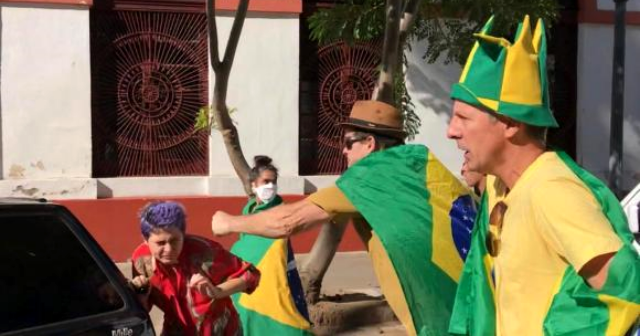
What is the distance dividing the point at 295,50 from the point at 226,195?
1.93 m

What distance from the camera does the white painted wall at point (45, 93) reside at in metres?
9.12

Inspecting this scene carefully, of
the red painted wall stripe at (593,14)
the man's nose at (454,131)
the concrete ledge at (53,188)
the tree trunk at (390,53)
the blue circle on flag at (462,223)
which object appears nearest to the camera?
the man's nose at (454,131)

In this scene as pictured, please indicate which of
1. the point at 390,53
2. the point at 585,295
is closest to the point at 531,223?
the point at 585,295

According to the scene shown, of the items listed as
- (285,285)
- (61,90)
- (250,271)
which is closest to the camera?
(250,271)

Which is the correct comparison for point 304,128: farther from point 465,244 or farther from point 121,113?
point 465,244

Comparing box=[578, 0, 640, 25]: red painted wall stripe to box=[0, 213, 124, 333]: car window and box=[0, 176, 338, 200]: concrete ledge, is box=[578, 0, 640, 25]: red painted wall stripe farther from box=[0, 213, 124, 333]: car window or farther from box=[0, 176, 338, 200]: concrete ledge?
box=[0, 213, 124, 333]: car window

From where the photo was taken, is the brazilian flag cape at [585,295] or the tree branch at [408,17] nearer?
the brazilian flag cape at [585,295]

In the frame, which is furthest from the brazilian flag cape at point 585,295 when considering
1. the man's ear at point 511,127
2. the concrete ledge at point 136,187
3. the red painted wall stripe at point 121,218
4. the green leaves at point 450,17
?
the concrete ledge at point 136,187

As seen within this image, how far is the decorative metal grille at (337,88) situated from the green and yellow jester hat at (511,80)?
8.09m

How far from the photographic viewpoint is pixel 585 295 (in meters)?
1.98

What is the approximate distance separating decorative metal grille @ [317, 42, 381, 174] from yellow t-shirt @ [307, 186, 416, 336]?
23.2 ft

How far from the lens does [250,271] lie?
3.91 metres

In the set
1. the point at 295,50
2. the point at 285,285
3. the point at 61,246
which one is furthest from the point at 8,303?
the point at 295,50

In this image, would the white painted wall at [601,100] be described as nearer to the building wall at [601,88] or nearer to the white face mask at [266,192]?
the building wall at [601,88]
